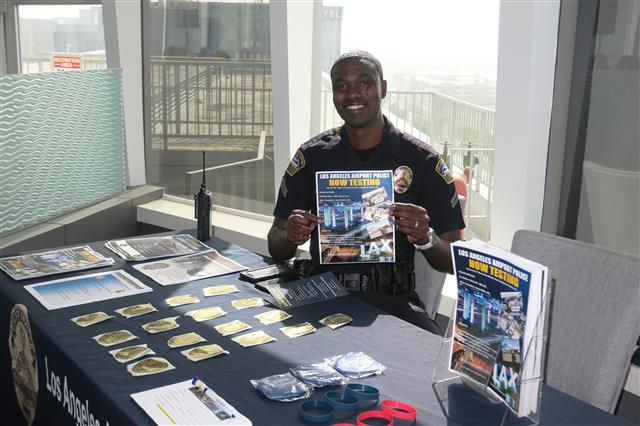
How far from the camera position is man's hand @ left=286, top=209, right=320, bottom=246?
2.27m

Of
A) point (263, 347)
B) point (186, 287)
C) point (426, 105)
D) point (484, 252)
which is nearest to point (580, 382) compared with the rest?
point (484, 252)

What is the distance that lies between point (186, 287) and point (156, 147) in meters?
2.87

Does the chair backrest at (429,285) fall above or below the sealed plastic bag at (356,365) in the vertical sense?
below

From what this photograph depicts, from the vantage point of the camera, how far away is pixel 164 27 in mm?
4691

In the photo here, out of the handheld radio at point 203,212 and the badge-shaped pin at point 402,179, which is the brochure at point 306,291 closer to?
the badge-shaped pin at point 402,179

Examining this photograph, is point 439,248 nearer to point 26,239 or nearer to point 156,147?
point 26,239

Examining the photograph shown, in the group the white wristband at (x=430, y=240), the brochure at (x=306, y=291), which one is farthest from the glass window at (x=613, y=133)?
the brochure at (x=306, y=291)

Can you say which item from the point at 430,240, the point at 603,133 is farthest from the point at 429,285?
the point at 603,133

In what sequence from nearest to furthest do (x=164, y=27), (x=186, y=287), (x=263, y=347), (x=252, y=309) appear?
1. (x=263, y=347)
2. (x=252, y=309)
3. (x=186, y=287)
4. (x=164, y=27)

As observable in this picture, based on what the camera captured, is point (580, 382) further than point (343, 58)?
No

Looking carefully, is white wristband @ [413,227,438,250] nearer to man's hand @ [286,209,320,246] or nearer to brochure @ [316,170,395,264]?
brochure @ [316,170,395,264]

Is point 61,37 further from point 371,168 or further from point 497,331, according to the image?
point 497,331

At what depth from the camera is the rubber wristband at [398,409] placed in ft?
4.55

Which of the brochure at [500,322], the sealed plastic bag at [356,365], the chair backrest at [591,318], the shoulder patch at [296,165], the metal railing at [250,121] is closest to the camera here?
the brochure at [500,322]
